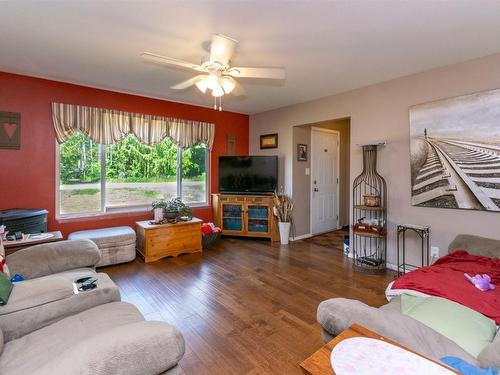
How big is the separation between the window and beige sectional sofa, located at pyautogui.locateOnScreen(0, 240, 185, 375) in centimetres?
175

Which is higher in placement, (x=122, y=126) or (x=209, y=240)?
(x=122, y=126)

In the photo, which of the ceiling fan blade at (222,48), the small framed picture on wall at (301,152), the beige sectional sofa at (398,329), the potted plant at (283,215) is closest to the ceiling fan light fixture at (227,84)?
the ceiling fan blade at (222,48)

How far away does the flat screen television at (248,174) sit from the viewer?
15.8ft

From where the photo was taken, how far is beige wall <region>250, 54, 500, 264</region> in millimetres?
2740

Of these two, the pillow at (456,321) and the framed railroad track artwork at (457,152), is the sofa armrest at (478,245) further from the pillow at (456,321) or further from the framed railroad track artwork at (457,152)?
the pillow at (456,321)

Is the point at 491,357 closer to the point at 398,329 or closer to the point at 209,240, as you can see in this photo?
the point at 398,329

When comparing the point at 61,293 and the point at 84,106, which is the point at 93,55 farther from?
the point at 61,293

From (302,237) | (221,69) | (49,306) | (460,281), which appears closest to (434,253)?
(460,281)

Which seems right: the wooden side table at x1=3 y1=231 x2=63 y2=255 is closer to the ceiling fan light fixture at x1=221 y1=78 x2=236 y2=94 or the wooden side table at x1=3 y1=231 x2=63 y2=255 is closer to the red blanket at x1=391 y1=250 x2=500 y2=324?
the ceiling fan light fixture at x1=221 y1=78 x2=236 y2=94

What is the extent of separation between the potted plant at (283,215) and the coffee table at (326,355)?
3.44 meters

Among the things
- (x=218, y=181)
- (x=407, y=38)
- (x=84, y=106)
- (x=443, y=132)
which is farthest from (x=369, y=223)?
(x=84, y=106)

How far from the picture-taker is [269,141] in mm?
5109

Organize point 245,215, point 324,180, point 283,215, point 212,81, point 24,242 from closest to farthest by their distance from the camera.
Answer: point 212,81
point 24,242
point 283,215
point 245,215
point 324,180

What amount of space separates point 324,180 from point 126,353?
15.9 ft
